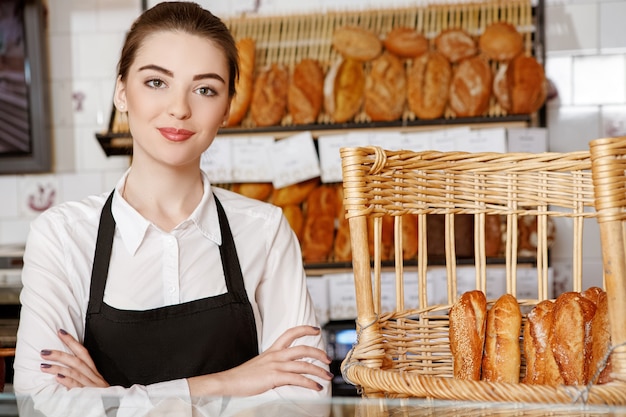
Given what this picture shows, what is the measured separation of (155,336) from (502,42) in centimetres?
206

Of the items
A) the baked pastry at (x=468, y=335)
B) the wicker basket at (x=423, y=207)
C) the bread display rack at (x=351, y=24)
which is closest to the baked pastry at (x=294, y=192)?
the bread display rack at (x=351, y=24)

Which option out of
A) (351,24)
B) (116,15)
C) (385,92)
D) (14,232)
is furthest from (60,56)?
(385,92)

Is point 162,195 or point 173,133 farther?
point 162,195

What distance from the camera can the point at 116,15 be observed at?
133 inches

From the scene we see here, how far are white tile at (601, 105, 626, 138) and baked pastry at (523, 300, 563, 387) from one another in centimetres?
226

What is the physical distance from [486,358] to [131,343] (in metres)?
0.63

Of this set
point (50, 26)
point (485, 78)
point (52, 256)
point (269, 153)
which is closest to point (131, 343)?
point (52, 256)

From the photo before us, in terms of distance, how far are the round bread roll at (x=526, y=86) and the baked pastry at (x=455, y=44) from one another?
19 centimetres

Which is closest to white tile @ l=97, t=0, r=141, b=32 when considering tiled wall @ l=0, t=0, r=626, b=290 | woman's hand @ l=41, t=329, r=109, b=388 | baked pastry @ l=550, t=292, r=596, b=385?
tiled wall @ l=0, t=0, r=626, b=290

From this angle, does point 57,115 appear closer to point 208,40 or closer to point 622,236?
point 208,40

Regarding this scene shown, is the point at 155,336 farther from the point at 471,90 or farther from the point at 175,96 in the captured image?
the point at 471,90

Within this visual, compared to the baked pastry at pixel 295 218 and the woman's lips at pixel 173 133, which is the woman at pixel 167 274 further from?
the baked pastry at pixel 295 218

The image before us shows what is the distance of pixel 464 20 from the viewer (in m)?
3.08

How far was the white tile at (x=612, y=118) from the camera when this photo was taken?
3.16 m
